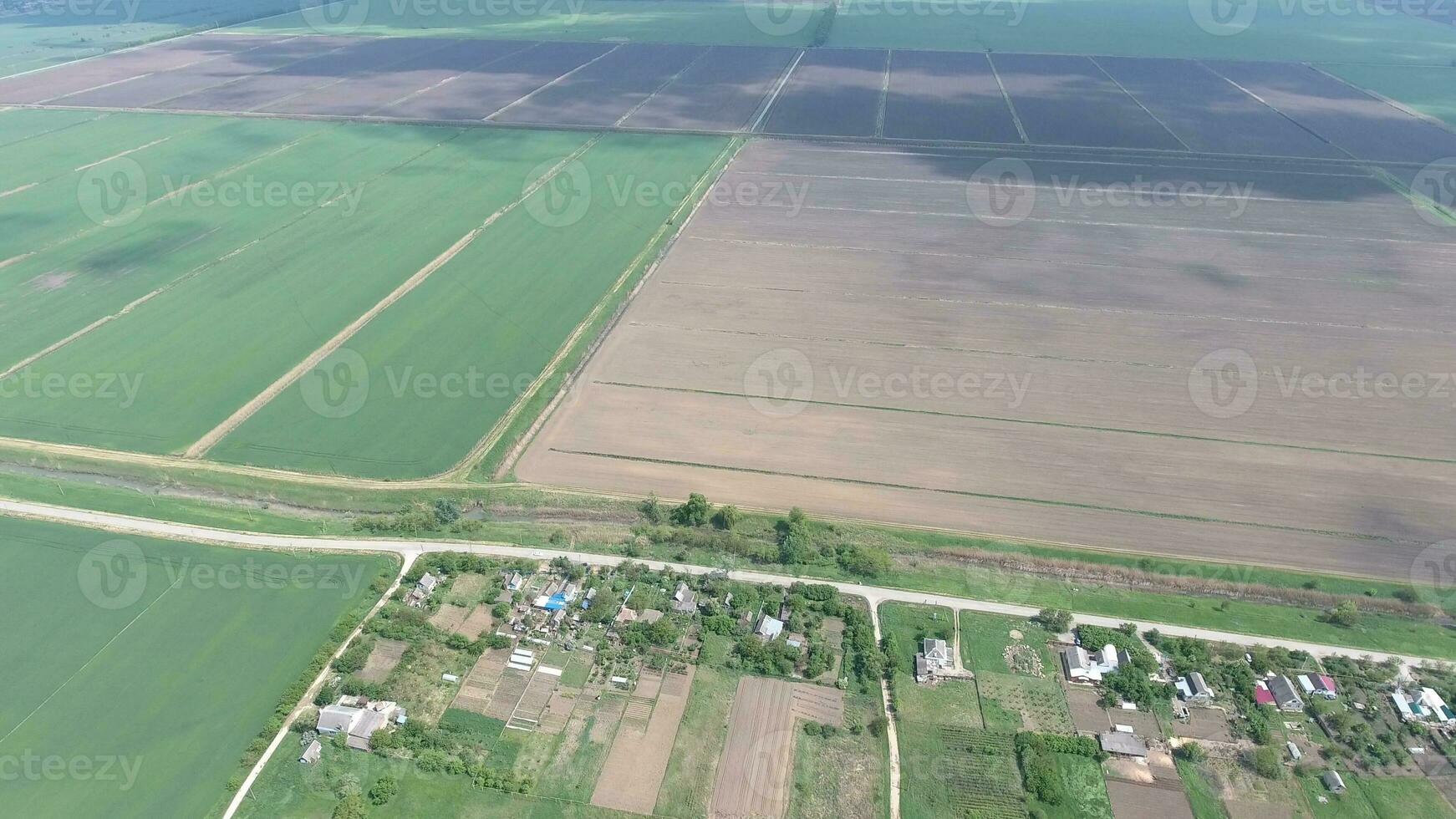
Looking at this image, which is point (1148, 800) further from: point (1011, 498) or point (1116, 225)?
point (1116, 225)

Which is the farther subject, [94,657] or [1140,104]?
[1140,104]

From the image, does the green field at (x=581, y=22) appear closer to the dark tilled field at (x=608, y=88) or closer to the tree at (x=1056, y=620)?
the dark tilled field at (x=608, y=88)

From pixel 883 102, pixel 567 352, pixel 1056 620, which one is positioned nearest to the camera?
pixel 1056 620

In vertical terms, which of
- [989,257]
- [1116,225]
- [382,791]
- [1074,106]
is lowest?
[382,791]

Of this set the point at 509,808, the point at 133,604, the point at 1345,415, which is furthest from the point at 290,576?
the point at 1345,415

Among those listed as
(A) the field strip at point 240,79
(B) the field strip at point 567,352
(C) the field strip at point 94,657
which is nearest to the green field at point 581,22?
(A) the field strip at point 240,79

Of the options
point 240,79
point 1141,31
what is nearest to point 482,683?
point 240,79
